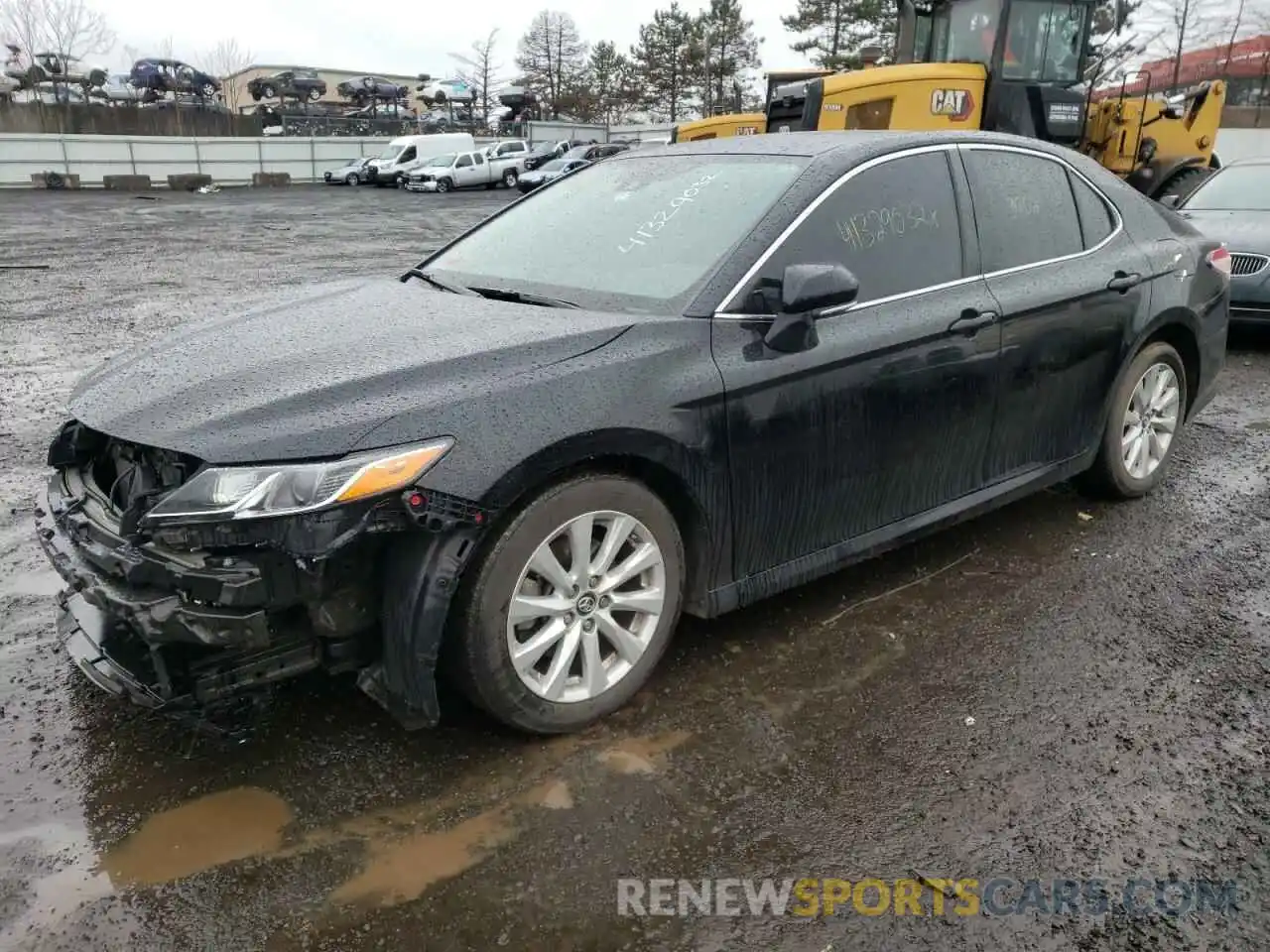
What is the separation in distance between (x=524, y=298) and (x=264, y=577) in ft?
4.66

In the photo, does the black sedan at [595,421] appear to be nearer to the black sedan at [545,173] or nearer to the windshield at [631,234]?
the windshield at [631,234]

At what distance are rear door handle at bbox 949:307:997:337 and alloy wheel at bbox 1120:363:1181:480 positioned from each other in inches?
48.3

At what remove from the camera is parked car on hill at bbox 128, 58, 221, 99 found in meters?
50.2

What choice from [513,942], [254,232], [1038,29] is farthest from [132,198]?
[513,942]

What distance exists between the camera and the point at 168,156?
39.4 metres

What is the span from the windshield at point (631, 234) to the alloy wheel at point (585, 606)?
76 centimetres

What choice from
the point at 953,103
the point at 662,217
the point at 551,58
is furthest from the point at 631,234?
the point at 551,58

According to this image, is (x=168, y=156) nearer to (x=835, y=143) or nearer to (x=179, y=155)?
(x=179, y=155)

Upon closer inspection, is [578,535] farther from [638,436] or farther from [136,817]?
[136,817]

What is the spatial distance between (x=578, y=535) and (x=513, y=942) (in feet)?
3.40

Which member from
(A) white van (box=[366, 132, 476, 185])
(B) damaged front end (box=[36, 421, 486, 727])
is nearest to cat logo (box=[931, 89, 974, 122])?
(B) damaged front end (box=[36, 421, 486, 727])

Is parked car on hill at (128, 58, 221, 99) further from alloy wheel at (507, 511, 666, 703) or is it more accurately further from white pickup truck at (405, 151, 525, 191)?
alloy wheel at (507, 511, 666, 703)

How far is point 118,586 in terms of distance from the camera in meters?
2.50

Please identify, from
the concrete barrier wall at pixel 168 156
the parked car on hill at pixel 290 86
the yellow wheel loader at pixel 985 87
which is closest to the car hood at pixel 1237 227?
the yellow wheel loader at pixel 985 87
